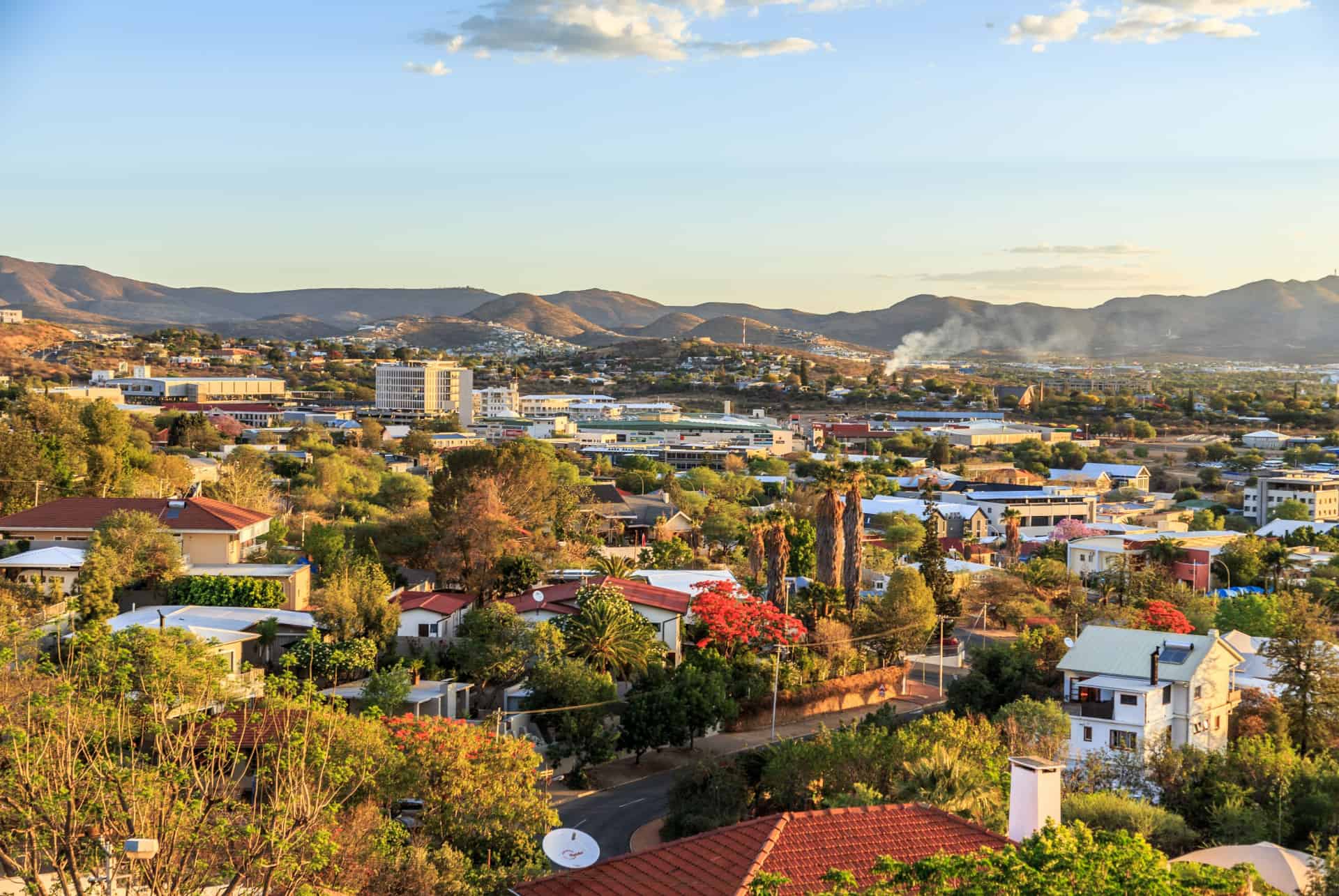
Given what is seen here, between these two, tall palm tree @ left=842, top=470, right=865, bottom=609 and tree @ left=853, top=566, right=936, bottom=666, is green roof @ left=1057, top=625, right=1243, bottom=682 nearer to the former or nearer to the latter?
tree @ left=853, top=566, right=936, bottom=666

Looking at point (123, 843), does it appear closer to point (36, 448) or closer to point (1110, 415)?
point (36, 448)

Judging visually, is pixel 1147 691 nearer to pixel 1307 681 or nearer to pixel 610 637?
pixel 1307 681

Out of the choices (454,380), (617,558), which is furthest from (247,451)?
(454,380)

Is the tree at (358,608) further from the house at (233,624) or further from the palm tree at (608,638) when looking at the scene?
the palm tree at (608,638)

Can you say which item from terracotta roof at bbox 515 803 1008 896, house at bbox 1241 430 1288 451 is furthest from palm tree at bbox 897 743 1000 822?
house at bbox 1241 430 1288 451

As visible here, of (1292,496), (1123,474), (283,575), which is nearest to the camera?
(283,575)

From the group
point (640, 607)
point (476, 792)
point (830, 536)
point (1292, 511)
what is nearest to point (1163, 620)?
point (830, 536)
